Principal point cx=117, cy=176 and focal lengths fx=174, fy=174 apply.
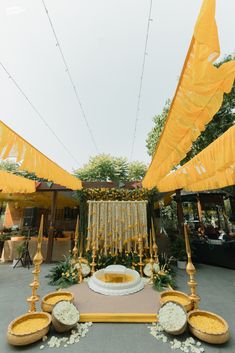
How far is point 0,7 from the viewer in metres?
2.77

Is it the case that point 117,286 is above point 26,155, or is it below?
below

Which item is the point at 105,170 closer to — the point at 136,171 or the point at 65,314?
the point at 136,171

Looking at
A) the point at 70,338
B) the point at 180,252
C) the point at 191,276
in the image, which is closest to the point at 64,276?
the point at 70,338

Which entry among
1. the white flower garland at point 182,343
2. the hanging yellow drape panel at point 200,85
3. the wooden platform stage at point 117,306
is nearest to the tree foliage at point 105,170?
the wooden platform stage at point 117,306

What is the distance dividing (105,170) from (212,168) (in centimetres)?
1372

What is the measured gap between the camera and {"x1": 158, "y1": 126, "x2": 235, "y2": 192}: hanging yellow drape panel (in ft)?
6.37

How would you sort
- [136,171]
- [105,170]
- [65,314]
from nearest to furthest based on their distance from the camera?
[65,314] → [105,170] → [136,171]

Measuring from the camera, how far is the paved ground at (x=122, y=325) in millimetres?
2053

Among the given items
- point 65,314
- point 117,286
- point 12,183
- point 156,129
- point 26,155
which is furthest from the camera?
point 156,129

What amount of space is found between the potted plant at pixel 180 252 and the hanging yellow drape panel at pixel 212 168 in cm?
184

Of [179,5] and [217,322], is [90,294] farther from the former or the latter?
[179,5]

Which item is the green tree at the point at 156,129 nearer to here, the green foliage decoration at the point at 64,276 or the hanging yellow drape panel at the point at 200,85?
the green foliage decoration at the point at 64,276

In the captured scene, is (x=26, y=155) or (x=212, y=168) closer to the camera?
(x=212, y=168)

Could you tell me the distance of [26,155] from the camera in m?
2.79
